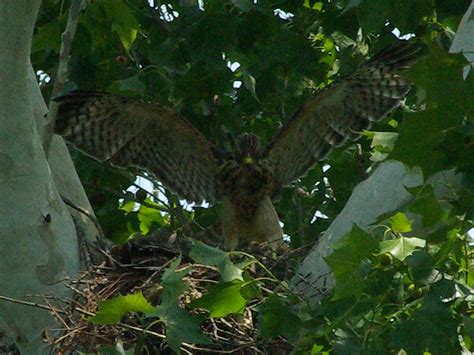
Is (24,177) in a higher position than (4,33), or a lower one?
lower

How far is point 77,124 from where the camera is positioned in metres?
6.43

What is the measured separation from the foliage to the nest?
0.10 m

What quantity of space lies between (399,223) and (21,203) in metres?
1.40

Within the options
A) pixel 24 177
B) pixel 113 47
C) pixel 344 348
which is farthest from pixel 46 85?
pixel 344 348

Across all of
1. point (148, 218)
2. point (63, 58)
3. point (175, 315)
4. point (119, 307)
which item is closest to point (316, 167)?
point (148, 218)

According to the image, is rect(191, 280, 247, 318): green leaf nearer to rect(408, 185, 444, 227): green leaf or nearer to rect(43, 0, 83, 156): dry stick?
rect(408, 185, 444, 227): green leaf

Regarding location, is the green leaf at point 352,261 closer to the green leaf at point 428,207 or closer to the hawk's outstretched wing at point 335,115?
the green leaf at point 428,207

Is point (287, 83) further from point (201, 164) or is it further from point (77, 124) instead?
point (77, 124)

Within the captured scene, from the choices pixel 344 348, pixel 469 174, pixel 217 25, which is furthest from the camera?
pixel 217 25

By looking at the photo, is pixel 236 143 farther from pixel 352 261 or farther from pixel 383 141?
pixel 352 261

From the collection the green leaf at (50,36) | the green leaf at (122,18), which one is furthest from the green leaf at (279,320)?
the green leaf at (50,36)

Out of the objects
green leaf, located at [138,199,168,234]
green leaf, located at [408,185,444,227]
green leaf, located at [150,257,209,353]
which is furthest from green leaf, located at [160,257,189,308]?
green leaf, located at [138,199,168,234]

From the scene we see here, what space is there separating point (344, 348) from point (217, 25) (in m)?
2.91

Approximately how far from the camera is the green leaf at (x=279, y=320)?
12.8 feet
